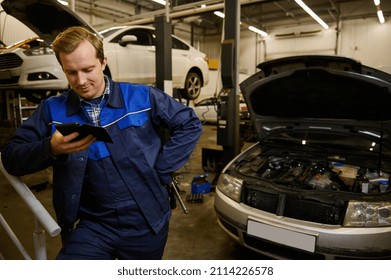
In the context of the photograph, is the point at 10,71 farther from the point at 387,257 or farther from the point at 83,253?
the point at 387,257

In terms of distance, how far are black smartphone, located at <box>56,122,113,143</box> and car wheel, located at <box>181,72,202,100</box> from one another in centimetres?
465

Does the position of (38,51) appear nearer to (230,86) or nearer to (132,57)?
(132,57)

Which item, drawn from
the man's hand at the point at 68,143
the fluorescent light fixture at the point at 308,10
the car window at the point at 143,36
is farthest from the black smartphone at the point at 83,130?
the fluorescent light fixture at the point at 308,10

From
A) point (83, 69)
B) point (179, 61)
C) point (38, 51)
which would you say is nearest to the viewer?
point (83, 69)

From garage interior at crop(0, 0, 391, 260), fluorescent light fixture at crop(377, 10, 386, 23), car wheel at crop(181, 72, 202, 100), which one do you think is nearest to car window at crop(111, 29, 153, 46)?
garage interior at crop(0, 0, 391, 260)

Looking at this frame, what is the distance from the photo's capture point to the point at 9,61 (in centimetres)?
365

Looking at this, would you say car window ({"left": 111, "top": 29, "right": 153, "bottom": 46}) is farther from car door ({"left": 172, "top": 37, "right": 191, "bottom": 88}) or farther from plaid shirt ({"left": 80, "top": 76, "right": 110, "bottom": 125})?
plaid shirt ({"left": 80, "top": 76, "right": 110, "bottom": 125})

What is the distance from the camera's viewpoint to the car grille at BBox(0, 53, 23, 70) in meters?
3.62

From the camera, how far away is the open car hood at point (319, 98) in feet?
→ 6.65

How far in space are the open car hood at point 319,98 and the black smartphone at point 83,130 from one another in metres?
1.64

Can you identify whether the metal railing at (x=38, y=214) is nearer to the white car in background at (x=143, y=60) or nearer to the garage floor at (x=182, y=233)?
the garage floor at (x=182, y=233)

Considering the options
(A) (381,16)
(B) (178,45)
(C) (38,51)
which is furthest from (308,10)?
(C) (38,51)

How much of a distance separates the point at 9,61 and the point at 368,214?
406cm

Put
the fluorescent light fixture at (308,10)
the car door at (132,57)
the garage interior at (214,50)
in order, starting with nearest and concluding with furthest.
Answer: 1. the garage interior at (214,50)
2. the car door at (132,57)
3. the fluorescent light fixture at (308,10)
